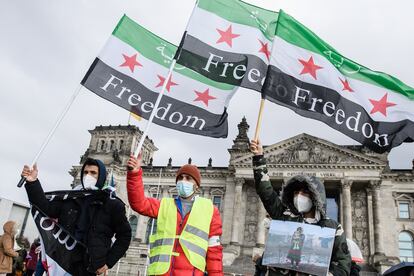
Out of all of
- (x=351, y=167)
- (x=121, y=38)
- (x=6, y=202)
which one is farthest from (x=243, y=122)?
(x=121, y=38)

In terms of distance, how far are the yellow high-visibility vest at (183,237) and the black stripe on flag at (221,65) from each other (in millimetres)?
3306

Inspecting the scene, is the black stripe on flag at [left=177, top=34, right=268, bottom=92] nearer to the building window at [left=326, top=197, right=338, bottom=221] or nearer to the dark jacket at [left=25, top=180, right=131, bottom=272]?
the dark jacket at [left=25, top=180, right=131, bottom=272]

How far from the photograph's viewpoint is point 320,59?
7449 millimetres

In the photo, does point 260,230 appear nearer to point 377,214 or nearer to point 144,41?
point 377,214

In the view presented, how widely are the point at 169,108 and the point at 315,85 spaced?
2.99 meters

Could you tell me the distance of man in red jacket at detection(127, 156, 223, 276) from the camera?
168 inches

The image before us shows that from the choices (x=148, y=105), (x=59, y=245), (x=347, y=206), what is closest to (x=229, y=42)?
(x=148, y=105)

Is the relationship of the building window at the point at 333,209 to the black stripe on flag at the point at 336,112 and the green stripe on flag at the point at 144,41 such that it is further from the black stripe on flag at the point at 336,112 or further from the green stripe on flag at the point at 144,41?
the green stripe on flag at the point at 144,41

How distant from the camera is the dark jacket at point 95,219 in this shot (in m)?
4.49

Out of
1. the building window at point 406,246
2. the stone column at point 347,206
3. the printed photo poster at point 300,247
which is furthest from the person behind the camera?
the building window at point 406,246

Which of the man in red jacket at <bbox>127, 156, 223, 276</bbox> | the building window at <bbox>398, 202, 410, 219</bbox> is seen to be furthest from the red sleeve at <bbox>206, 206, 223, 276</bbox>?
Result: the building window at <bbox>398, 202, 410, 219</bbox>

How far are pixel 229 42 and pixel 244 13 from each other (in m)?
0.85

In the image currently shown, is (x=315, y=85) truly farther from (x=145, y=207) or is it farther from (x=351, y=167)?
(x=351, y=167)

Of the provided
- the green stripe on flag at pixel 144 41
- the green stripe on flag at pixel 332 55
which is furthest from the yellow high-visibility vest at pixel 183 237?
the green stripe on flag at pixel 332 55
